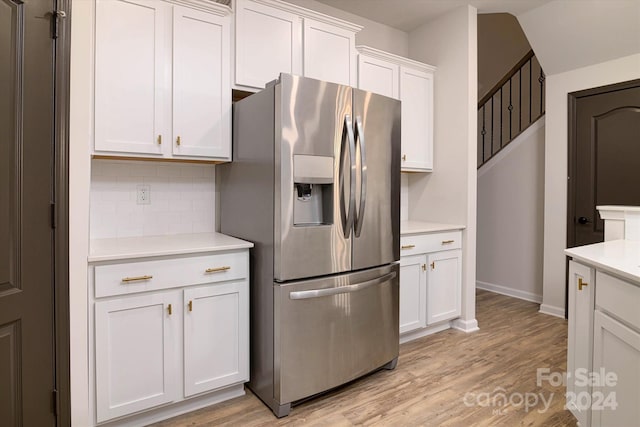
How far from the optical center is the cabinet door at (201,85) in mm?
2295

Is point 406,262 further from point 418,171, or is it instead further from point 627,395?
point 627,395

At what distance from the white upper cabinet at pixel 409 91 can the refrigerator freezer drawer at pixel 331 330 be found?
4.71 feet

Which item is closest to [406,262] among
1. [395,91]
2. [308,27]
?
[395,91]

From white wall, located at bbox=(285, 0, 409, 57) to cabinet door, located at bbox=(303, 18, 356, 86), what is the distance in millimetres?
652

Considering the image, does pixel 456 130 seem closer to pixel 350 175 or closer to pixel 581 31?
pixel 581 31

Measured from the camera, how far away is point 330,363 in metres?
2.23

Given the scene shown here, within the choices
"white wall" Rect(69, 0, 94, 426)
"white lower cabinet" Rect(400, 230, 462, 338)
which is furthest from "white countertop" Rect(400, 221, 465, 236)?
"white wall" Rect(69, 0, 94, 426)

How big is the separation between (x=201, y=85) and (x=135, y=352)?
157 centimetres

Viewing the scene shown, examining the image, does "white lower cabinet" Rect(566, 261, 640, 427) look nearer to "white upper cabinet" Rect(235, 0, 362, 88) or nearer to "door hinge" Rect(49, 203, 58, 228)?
"white upper cabinet" Rect(235, 0, 362, 88)

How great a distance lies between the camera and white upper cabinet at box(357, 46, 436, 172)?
3.22m

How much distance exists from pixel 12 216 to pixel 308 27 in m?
2.19

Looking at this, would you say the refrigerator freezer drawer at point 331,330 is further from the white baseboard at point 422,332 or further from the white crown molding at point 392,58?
the white crown molding at point 392,58

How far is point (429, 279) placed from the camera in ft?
10.5

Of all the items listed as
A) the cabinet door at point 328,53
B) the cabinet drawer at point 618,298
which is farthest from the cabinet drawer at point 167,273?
the cabinet drawer at point 618,298
